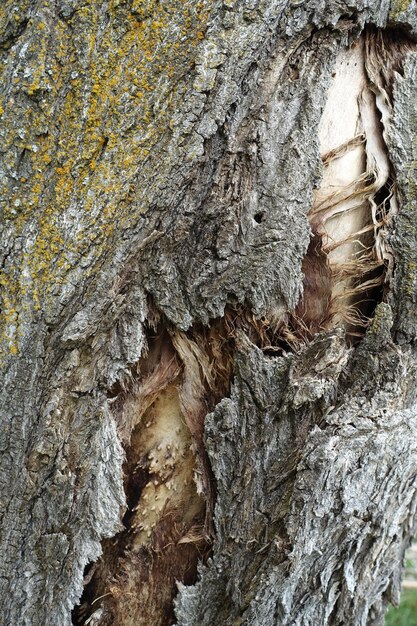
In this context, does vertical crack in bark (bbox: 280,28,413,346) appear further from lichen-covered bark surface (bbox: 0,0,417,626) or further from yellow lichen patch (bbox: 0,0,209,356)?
yellow lichen patch (bbox: 0,0,209,356)

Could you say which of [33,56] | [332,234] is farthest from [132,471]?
[33,56]

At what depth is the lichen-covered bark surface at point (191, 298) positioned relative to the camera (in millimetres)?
1343

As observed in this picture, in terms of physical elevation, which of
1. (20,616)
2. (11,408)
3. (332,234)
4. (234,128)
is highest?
(234,128)

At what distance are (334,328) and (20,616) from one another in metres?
0.92

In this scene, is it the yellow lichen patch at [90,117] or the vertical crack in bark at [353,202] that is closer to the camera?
the yellow lichen patch at [90,117]

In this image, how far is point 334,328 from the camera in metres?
1.46

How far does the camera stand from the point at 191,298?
4.52 ft

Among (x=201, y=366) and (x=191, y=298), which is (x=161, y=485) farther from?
(x=191, y=298)

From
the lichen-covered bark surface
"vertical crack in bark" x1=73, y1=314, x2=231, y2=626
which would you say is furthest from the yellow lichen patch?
"vertical crack in bark" x1=73, y1=314, x2=231, y2=626

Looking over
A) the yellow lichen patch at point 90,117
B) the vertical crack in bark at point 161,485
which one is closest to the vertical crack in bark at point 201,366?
the vertical crack in bark at point 161,485

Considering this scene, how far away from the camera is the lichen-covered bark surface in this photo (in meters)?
1.34

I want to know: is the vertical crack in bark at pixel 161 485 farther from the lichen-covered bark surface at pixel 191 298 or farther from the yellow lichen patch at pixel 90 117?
the yellow lichen patch at pixel 90 117

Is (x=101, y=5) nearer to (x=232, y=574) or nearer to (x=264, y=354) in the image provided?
(x=264, y=354)

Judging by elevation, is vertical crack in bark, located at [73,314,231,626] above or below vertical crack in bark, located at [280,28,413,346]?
below
